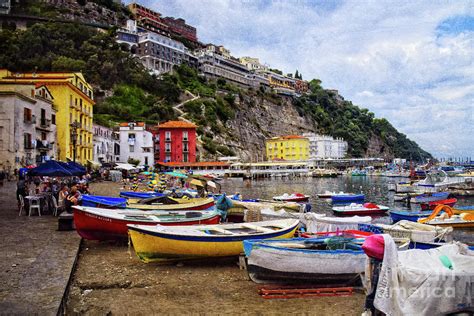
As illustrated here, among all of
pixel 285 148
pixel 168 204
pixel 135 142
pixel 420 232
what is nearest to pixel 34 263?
pixel 168 204

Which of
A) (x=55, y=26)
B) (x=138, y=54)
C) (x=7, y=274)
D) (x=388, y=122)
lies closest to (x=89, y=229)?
(x=7, y=274)

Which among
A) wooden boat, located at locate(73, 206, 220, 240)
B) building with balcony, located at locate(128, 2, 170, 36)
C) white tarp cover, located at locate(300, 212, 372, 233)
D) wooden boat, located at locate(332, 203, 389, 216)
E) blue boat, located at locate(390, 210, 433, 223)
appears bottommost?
wooden boat, located at locate(332, 203, 389, 216)

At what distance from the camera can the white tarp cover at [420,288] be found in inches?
246

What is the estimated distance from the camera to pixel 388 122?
192 m

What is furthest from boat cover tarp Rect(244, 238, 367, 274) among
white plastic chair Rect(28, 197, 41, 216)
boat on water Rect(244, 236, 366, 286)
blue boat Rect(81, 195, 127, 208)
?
white plastic chair Rect(28, 197, 41, 216)

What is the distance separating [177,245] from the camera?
10.7m

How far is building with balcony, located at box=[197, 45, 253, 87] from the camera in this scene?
403 ft

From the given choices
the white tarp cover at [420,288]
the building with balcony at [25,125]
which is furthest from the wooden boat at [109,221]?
the building with balcony at [25,125]

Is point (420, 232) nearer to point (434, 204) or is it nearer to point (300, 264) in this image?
point (300, 264)

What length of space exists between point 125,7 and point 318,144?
7885 centimetres

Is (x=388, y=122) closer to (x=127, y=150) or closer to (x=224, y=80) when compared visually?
(x=224, y=80)

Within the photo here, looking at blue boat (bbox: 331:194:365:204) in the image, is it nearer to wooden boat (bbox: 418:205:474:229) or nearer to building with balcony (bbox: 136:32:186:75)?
wooden boat (bbox: 418:205:474:229)

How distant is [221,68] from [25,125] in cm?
9955

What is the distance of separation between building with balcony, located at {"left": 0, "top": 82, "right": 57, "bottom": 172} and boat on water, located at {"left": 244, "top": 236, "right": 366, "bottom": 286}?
98.4ft
